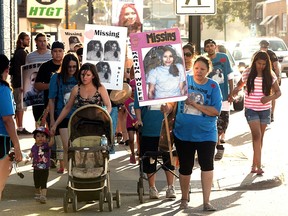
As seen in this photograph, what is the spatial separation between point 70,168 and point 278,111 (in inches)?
568

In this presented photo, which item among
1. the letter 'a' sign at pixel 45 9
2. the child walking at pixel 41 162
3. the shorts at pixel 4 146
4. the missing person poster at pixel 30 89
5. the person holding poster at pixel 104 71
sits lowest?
the child walking at pixel 41 162

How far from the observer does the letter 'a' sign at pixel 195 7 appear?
1347 centimetres

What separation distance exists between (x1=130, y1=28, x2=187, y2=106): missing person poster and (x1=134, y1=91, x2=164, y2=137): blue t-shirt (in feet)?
1.29

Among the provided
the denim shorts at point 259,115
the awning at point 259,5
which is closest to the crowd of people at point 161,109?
the denim shorts at point 259,115

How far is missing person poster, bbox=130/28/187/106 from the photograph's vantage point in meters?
10.6

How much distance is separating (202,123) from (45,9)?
71.0 ft

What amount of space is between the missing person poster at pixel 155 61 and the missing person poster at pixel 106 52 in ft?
3.20

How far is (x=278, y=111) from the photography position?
78.3 feet

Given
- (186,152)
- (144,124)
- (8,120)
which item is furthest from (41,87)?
(8,120)

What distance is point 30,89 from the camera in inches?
568

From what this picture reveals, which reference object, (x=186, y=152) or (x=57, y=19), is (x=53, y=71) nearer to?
(x=186, y=152)

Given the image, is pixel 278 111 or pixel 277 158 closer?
pixel 277 158

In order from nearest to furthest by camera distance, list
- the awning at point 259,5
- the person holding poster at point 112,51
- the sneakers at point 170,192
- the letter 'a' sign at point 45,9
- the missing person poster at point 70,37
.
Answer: the sneakers at point 170,192, the person holding poster at point 112,51, the missing person poster at point 70,37, the letter 'a' sign at point 45,9, the awning at point 259,5

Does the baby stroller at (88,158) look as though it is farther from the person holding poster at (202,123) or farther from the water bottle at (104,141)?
the person holding poster at (202,123)
